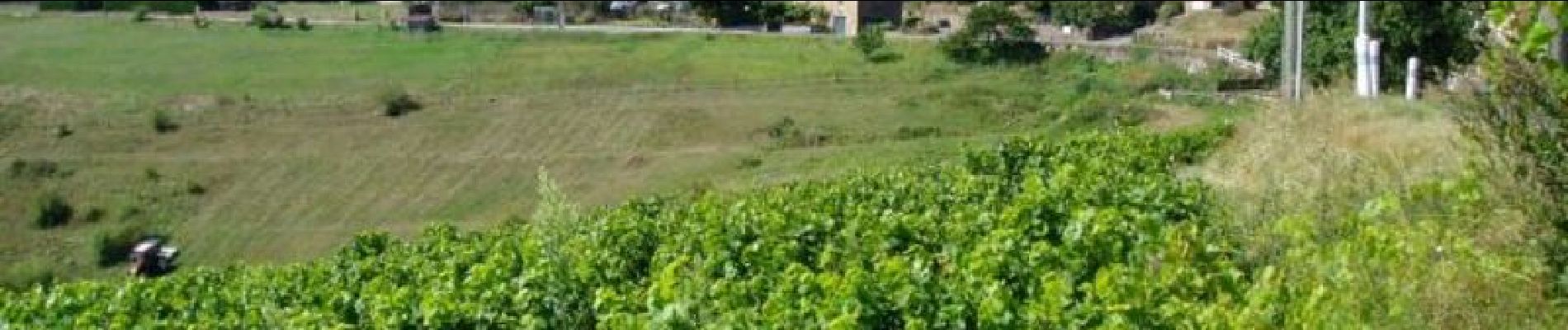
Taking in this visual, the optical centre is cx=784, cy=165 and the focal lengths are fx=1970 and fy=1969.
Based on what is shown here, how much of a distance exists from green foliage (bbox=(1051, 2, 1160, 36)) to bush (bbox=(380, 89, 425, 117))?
21.6 meters

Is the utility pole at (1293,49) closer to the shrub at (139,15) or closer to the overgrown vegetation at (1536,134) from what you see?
the overgrown vegetation at (1536,134)

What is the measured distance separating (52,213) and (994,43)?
25007mm

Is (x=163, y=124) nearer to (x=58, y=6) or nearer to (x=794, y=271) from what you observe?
(x=58, y=6)

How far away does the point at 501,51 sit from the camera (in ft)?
171

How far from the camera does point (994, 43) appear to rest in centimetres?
4869

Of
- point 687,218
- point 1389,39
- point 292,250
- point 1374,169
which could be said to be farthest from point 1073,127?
point 1374,169

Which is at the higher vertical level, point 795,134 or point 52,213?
point 795,134

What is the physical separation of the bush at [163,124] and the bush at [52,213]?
835 cm

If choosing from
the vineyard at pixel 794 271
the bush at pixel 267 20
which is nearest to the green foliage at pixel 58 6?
the bush at pixel 267 20

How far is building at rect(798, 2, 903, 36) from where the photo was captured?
5912cm

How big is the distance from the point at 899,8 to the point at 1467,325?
184 ft

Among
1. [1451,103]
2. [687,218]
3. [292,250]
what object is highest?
[1451,103]

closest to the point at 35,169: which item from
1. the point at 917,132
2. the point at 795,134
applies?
the point at 795,134

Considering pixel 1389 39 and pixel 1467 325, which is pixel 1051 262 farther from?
pixel 1389 39
